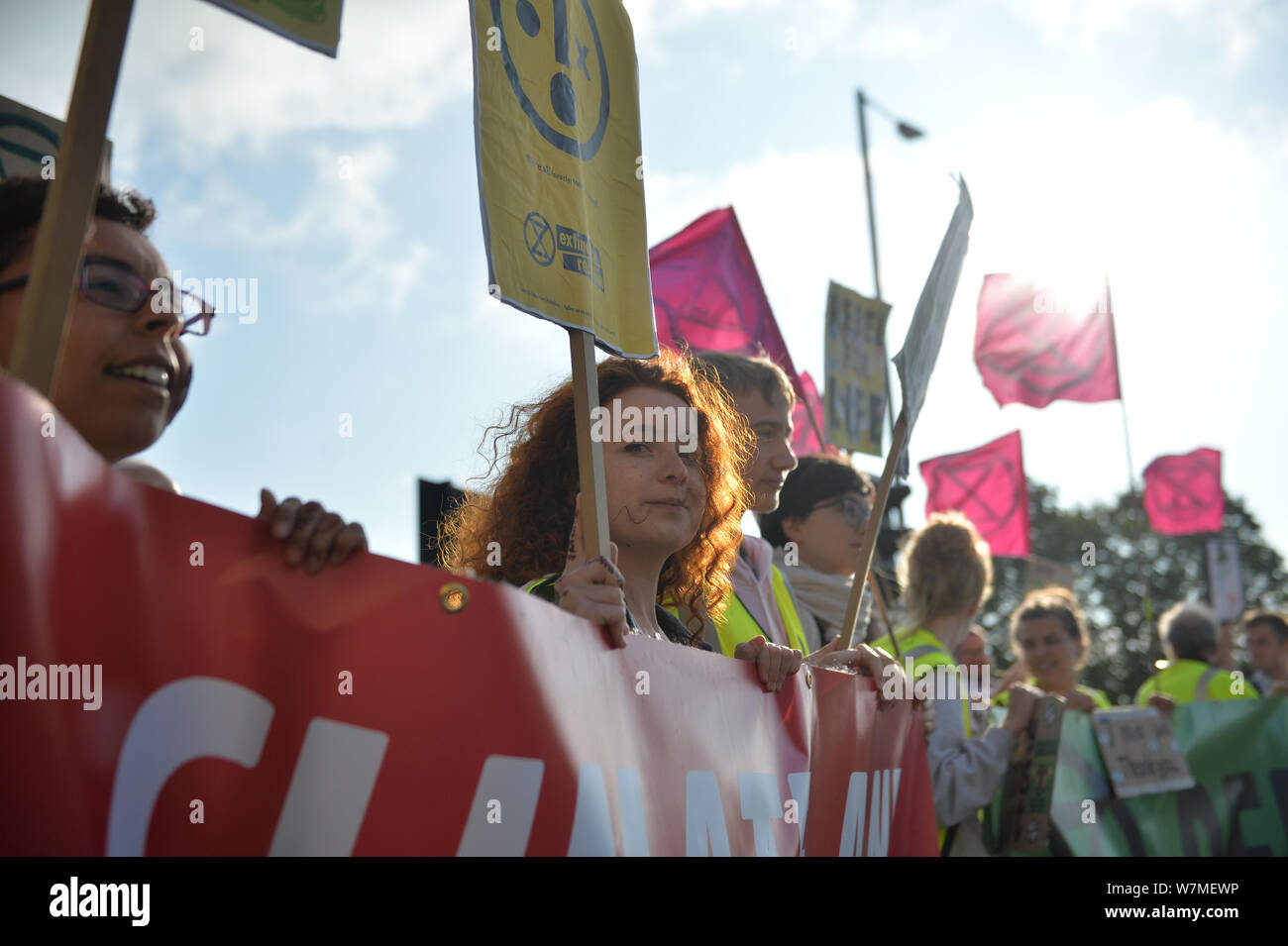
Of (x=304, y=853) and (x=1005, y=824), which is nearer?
(x=304, y=853)

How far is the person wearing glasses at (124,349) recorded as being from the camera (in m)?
1.37

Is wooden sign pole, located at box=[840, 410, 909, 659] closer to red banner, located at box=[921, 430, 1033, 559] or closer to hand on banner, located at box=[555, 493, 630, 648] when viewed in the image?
hand on banner, located at box=[555, 493, 630, 648]

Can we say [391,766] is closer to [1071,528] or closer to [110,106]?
[110,106]

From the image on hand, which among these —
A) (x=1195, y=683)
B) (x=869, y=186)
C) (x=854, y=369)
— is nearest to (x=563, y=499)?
(x=1195, y=683)

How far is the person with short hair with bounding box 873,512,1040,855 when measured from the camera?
3715mm

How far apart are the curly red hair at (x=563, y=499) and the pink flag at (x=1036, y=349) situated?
7.41 meters

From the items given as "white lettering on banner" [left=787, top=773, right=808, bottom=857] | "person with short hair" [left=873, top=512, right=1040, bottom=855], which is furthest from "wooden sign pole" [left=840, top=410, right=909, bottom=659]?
"person with short hair" [left=873, top=512, right=1040, bottom=855]

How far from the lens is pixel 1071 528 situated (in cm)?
5119

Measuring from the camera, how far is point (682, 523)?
244 cm

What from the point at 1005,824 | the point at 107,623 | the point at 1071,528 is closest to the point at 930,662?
the point at 1005,824

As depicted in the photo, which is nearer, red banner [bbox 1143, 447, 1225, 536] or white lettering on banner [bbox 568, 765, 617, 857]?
white lettering on banner [bbox 568, 765, 617, 857]

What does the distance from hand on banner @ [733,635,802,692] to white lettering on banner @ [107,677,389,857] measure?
1.09 meters

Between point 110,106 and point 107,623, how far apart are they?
0.52m

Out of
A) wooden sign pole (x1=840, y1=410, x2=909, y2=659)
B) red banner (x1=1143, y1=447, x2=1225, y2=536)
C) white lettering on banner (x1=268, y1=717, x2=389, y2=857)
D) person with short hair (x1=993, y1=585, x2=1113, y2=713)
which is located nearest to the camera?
white lettering on banner (x1=268, y1=717, x2=389, y2=857)
